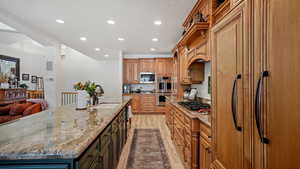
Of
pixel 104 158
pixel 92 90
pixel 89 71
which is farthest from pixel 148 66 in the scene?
pixel 104 158

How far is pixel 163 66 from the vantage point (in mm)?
7266

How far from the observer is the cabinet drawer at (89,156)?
108 centimetres

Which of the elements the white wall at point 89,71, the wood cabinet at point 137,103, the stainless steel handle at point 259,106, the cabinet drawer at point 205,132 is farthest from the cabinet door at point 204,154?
the white wall at point 89,71

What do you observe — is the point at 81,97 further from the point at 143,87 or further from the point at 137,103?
the point at 143,87

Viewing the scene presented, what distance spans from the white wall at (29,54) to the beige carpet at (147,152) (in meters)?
3.23

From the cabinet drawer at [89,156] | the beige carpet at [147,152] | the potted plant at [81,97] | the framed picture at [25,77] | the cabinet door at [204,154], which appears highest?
the framed picture at [25,77]

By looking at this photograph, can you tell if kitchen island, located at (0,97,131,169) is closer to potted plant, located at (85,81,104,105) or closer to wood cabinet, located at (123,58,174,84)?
potted plant, located at (85,81,104,105)

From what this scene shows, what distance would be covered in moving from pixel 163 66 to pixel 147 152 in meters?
4.63

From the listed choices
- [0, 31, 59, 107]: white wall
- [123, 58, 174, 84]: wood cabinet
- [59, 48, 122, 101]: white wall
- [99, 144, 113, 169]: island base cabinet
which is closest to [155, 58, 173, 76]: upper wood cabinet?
[123, 58, 174, 84]: wood cabinet

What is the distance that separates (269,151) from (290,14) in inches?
23.7

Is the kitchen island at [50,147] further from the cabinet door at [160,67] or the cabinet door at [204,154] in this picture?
the cabinet door at [160,67]

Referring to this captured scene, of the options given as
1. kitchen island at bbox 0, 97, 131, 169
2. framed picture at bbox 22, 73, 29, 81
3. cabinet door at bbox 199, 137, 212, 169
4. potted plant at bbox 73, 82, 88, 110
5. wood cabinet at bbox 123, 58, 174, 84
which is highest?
wood cabinet at bbox 123, 58, 174, 84

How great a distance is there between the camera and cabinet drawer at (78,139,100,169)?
3.53 feet

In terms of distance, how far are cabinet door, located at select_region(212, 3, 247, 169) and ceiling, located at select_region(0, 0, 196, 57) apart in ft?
6.20
